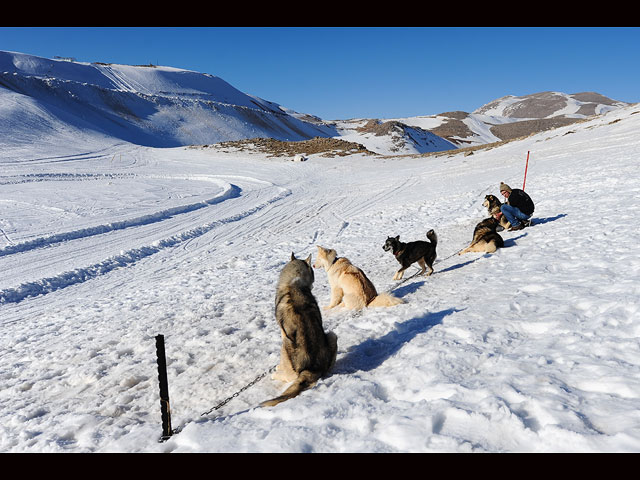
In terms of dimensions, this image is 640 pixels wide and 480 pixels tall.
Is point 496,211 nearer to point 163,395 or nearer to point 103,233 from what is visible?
point 163,395

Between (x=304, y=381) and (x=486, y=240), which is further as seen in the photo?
(x=486, y=240)

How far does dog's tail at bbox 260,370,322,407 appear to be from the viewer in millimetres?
3530

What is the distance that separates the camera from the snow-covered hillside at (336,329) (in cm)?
284

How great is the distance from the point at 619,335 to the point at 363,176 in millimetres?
27754

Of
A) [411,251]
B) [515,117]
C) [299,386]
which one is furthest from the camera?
[515,117]

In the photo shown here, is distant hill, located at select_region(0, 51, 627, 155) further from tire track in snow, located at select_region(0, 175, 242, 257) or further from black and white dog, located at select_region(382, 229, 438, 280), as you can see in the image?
black and white dog, located at select_region(382, 229, 438, 280)

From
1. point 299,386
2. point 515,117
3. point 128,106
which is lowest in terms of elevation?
point 299,386

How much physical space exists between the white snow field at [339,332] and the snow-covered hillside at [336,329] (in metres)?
0.03

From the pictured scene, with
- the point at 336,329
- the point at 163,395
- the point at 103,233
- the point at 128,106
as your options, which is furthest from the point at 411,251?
the point at 128,106

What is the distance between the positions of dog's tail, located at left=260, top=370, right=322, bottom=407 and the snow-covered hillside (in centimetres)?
13

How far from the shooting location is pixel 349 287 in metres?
6.41

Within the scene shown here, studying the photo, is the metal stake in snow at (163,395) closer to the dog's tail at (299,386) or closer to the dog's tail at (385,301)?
the dog's tail at (299,386)

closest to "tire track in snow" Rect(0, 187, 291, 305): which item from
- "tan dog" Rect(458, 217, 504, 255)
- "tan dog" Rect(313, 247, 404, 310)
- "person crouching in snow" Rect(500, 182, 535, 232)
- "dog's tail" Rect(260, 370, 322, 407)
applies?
"tan dog" Rect(313, 247, 404, 310)

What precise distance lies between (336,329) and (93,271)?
863 centimetres
